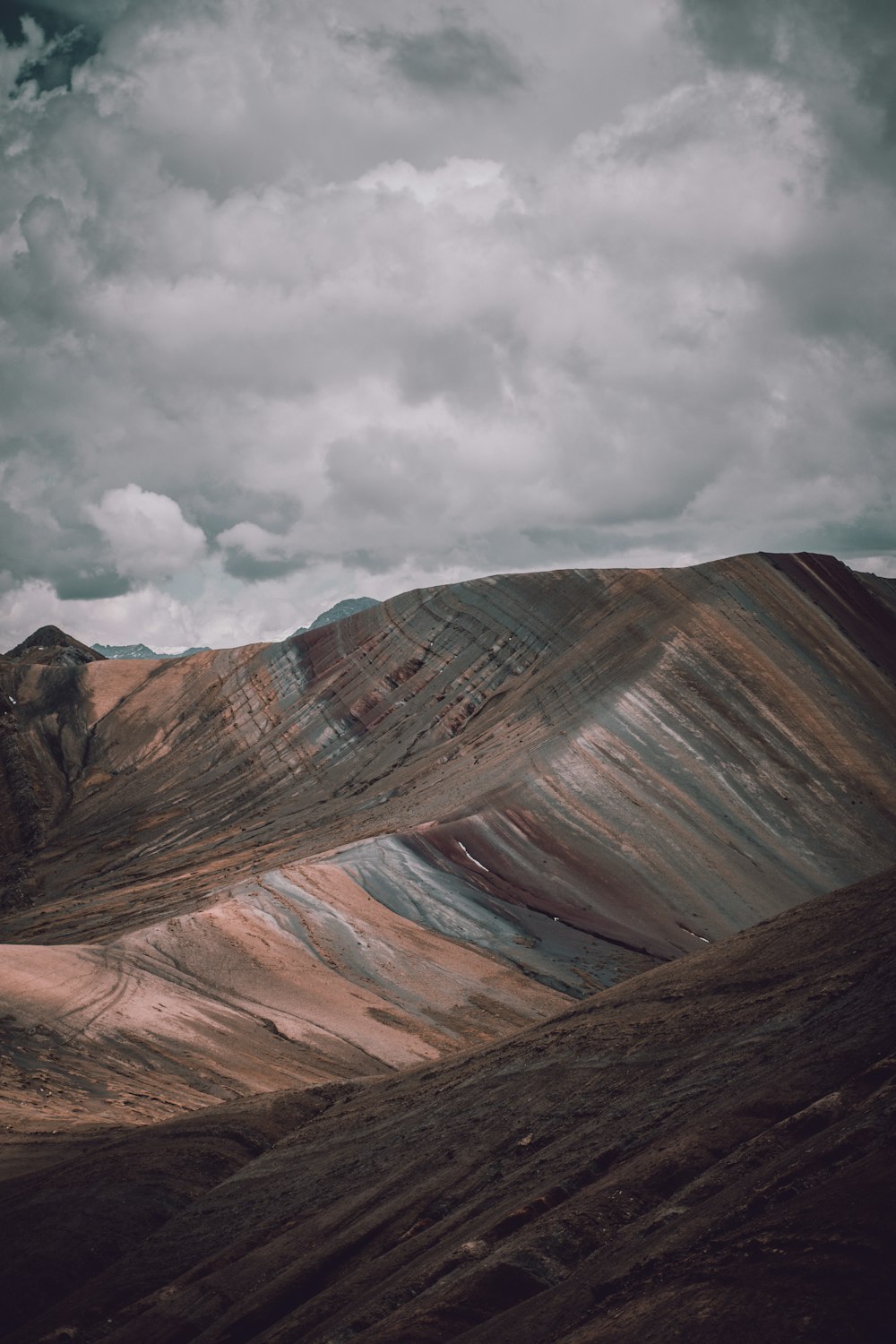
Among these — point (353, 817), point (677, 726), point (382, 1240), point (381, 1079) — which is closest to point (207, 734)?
point (353, 817)

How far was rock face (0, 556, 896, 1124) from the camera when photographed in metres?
31.3

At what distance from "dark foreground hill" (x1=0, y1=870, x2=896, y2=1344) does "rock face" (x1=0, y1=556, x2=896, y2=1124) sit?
20.9 ft

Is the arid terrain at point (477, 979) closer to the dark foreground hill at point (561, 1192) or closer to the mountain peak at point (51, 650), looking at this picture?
the dark foreground hill at point (561, 1192)

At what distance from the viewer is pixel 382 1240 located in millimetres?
12320

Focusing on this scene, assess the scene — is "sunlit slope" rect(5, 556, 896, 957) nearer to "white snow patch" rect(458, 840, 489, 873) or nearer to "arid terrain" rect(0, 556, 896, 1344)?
"white snow patch" rect(458, 840, 489, 873)

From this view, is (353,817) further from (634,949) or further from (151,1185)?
(151,1185)

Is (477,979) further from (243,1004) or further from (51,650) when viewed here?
(51,650)

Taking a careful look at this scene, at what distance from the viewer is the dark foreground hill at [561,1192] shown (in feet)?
26.3

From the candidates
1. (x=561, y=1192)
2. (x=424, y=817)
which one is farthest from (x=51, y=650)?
(x=561, y=1192)

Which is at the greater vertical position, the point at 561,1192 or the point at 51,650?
the point at 51,650

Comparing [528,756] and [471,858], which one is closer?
[471,858]

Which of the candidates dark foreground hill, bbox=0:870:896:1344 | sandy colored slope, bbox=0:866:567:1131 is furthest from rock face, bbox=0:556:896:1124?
dark foreground hill, bbox=0:870:896:1344

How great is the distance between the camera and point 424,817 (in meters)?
50.5

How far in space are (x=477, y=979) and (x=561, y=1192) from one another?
2605 cm
